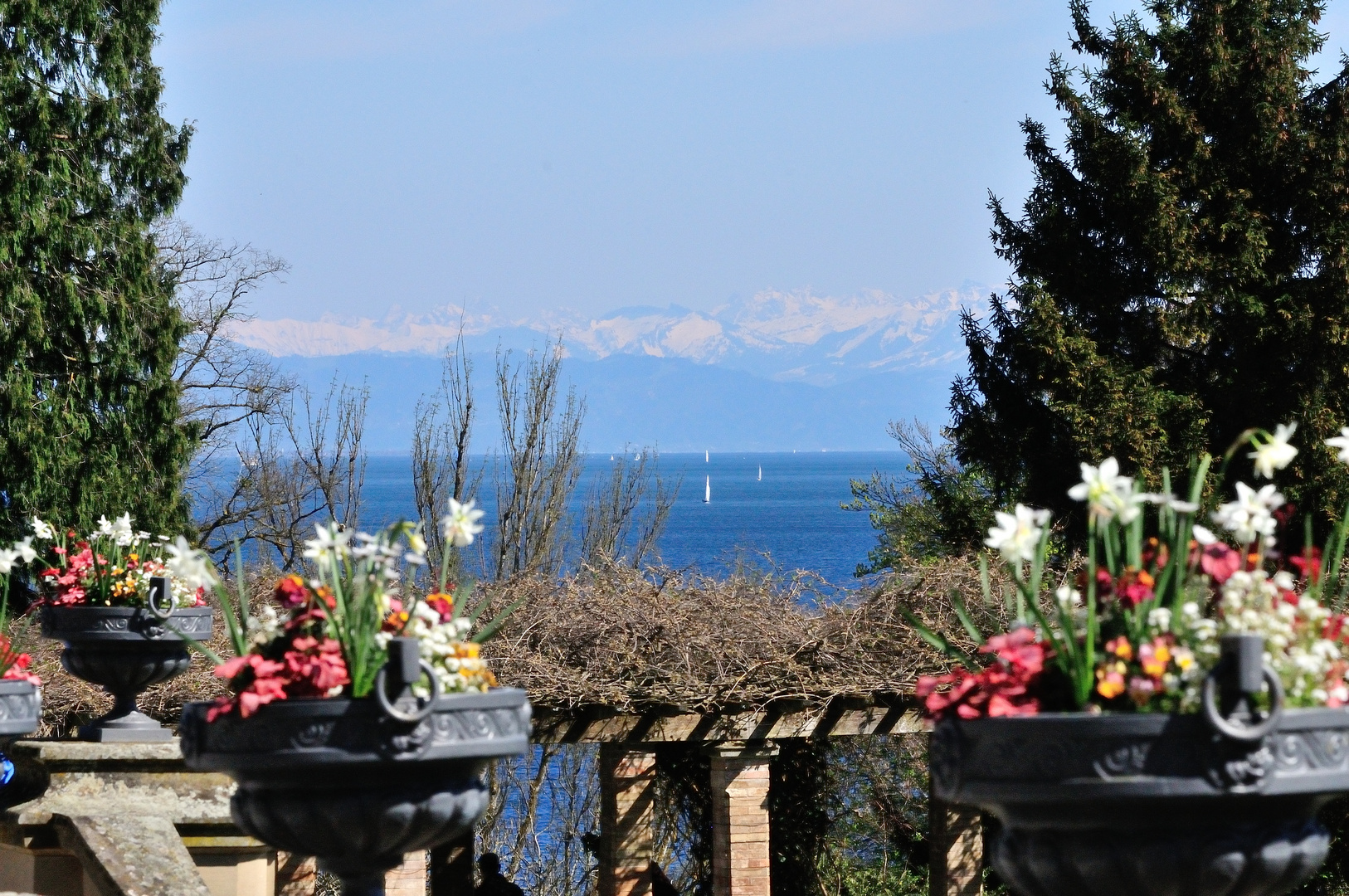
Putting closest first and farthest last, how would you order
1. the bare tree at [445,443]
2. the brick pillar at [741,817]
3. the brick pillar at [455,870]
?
the brick pillar at [741,817] < the brick pillar at [455,870] < the bare tree at [445,443]

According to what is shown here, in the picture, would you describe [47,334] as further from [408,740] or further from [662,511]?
[408,740]

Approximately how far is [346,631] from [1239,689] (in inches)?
70.3

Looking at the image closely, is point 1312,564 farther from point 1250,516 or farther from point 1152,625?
point 1152,625

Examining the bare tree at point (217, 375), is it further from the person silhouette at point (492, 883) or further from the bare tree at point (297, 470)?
the person silhouette at point (492, 883)

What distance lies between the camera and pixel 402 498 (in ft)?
412

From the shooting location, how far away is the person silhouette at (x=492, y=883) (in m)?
13.2

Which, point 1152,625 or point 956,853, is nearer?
point 1152,625

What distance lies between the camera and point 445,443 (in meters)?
28.9

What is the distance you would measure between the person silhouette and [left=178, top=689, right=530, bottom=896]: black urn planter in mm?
10249

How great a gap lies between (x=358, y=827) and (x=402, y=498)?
408 feet

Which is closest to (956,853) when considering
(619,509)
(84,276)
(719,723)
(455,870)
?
(719,723)

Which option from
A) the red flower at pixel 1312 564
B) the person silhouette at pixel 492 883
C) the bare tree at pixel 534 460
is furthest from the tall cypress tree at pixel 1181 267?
the red flower at pixel 1312 564

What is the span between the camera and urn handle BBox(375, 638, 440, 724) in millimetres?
3111

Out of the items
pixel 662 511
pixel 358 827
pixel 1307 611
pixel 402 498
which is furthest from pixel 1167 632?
pixel 402 498
